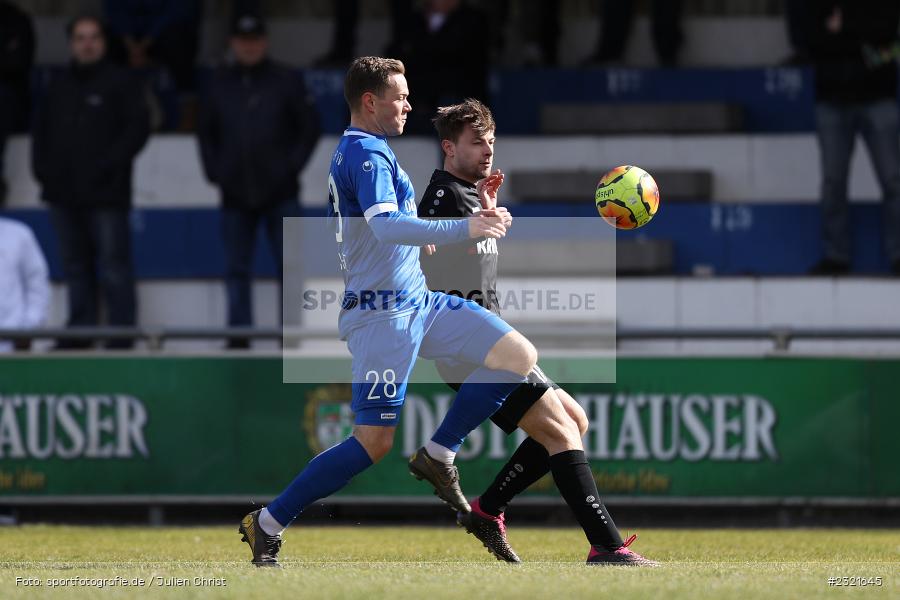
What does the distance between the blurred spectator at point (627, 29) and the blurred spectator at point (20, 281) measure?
19.5 feet

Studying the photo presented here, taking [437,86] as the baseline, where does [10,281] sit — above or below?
below

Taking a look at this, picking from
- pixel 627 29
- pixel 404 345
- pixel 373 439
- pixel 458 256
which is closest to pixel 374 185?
pixel 404 345

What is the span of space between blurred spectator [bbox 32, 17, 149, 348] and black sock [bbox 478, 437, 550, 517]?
5839 mm

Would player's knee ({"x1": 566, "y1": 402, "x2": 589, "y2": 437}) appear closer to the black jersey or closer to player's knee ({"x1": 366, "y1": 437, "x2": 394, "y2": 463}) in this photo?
the black jersey

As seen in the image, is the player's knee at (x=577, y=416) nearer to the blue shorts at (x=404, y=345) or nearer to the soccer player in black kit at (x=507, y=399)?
the soccer player in black kit at (x=507, y=399)

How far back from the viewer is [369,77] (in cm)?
696

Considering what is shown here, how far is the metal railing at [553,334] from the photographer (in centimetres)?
1073

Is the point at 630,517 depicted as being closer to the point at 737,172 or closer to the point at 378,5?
the point at 737,172

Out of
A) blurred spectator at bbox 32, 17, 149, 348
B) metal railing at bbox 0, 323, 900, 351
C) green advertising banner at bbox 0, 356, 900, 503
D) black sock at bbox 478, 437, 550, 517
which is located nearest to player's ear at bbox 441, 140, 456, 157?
black sock at bbox 478, 437, 550, 517

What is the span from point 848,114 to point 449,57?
10.6 feet

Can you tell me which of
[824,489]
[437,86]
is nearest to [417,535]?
[824,489]

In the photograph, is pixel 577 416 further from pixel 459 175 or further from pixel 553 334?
pixel 553 334

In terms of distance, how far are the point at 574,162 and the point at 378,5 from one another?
313 cm

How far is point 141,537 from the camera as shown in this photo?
33.0ft
